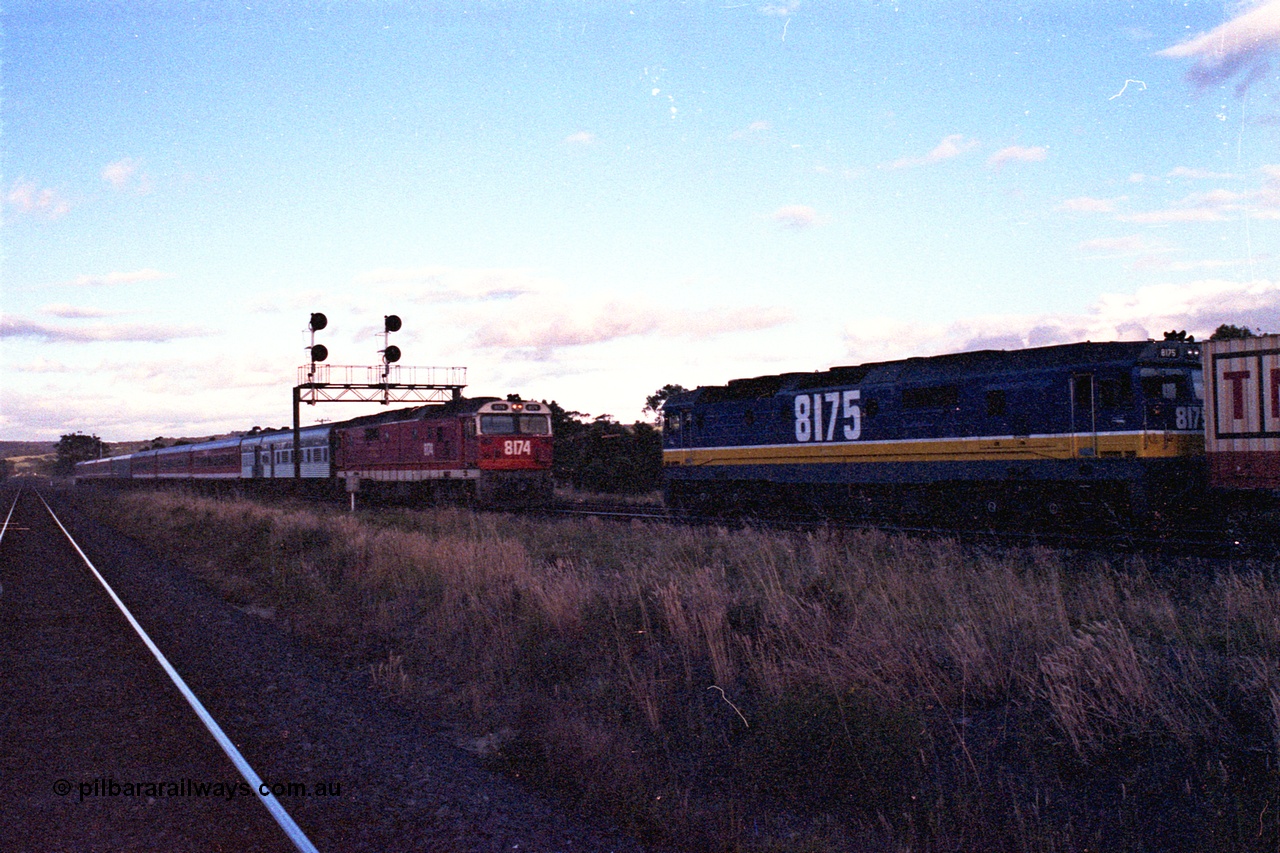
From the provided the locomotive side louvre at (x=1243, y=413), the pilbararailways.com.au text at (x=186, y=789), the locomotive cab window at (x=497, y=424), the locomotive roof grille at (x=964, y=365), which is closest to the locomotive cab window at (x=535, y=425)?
the locomotive cab window at (x=497, y=424)

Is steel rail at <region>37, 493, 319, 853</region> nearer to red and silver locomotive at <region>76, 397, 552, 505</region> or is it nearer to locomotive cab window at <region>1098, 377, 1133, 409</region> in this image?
locomotive cab window at <region>1098, 377, 1133, 409</region>

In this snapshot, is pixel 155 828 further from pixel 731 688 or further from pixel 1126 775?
pixel 1126 775

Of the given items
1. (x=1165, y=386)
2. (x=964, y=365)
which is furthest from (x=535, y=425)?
(x=1165, y=386)

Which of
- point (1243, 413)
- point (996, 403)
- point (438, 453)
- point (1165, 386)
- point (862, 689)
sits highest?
point (1165, 386)

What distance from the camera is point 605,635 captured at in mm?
8688

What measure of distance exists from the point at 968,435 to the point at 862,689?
12678 mm

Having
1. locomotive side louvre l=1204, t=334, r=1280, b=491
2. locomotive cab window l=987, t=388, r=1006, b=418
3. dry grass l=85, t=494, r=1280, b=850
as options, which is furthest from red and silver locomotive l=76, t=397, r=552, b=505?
locomotive side louvre l=1204, t=334, r=1280, b=491

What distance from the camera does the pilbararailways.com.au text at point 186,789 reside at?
17.9 ft

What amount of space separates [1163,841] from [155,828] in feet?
17.2

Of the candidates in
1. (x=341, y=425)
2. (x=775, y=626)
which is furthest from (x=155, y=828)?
(x=341, y=425)

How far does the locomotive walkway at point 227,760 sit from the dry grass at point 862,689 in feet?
1.88

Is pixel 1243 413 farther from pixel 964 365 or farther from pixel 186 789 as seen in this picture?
pixel 186 789

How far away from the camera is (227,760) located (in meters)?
6.04

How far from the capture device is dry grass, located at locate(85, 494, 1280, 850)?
4.87 m
